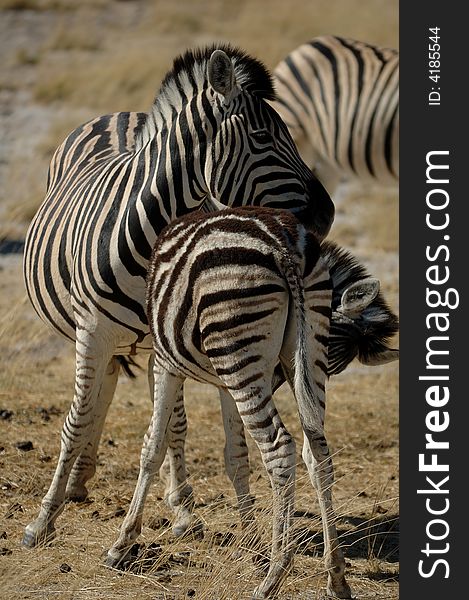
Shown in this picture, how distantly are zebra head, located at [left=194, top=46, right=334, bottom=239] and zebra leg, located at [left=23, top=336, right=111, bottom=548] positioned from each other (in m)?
1.05

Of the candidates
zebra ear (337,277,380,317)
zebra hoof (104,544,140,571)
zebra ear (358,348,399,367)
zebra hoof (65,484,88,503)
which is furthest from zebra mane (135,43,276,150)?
zebra hoof (104,544,140,571)

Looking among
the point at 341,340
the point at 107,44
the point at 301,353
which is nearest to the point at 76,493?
the point at 341,340

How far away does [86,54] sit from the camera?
809 inches

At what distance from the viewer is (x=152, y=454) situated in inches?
223

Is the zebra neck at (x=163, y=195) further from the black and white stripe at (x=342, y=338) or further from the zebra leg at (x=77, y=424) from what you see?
the black and white stripe at (x=342, y=338)

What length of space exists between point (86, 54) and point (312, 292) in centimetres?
1632

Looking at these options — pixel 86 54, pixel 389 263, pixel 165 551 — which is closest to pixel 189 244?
pixel 165 551

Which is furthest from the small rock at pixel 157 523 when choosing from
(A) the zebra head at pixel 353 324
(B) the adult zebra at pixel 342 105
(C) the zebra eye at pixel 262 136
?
(B) the adult zebra at pixel 342 105

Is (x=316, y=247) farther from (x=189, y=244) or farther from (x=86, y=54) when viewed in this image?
(x=86, y=54)

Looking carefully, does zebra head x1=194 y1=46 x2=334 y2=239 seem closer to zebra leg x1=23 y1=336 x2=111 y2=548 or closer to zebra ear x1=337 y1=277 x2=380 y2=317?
zebra ear x1=337 y1=277 x2=380 y2=317

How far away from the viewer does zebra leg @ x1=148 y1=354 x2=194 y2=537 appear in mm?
6441

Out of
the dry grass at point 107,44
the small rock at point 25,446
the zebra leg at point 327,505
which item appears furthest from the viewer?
the dry grass at point 107,44

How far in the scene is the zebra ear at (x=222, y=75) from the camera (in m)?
6.07

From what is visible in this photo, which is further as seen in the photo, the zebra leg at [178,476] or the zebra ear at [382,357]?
the zebra leg at [178,476]
